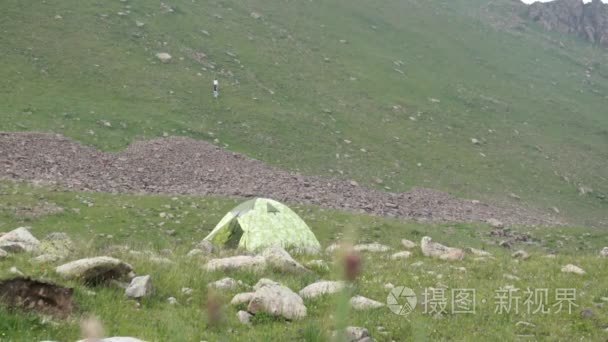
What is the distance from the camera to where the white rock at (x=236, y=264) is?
442 inches

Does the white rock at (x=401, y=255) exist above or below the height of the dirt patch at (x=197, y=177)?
above

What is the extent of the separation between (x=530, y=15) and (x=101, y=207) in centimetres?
11200

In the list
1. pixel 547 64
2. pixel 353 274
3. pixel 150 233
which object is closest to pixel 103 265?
pixel 353 274

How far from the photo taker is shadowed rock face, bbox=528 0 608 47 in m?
116

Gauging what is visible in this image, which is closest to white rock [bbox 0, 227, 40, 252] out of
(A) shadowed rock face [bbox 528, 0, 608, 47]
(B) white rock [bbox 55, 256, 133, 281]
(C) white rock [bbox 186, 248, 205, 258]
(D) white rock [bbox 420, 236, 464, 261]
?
(B) white rock [bbox 55, 256, 133, 281]

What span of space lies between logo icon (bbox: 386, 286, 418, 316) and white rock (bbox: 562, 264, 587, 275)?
4982 millimetres

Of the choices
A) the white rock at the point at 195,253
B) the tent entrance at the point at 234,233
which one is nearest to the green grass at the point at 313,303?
the white rock at the point at 195,253

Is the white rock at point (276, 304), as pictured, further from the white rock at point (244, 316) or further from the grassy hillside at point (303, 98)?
the grassy hillside at point (303, 98)

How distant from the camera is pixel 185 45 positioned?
164 ft

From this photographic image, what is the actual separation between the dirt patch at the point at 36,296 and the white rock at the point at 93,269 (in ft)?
4.09

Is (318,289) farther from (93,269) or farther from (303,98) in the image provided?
(303,98)

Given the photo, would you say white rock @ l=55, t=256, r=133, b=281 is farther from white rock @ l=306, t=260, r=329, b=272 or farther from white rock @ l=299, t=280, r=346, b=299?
white rock @ l=306, t=260, r=329, b=272

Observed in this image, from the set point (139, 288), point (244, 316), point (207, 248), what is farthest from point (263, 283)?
point (207, 248)

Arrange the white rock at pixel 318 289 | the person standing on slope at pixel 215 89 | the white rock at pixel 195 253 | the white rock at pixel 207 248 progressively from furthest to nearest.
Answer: the person standing on slope at pixel 215 89
the white rock at pixel 207 248
the white rock at pixel 195 253
the white rock at pixel 318 289
